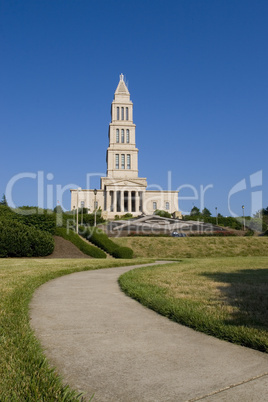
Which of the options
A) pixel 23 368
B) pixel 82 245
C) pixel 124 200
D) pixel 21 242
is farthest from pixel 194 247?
pixel 124 200

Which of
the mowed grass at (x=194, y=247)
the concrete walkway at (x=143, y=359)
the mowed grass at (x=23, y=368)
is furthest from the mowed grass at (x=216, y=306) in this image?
the mowed grass at (x=194, y=247)

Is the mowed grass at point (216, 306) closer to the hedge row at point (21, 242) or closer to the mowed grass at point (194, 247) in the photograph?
the hedge row at point (21, 242)

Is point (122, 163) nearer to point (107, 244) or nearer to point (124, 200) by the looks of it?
point (124, 200)

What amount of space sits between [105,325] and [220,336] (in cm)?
165

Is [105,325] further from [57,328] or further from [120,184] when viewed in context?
[120,184]

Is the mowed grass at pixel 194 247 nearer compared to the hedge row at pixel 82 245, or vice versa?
the hedge row at pixel 82 245

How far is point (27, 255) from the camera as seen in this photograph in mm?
23609

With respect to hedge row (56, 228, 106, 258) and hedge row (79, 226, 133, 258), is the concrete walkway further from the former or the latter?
hedge row (56, 228, 106, 258)

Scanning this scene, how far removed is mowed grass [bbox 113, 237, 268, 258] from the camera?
28.3 meters

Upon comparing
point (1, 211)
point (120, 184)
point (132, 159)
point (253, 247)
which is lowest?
point (253, 247)

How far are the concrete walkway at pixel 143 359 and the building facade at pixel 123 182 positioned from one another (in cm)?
8764

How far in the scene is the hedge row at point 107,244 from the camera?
26.0 m

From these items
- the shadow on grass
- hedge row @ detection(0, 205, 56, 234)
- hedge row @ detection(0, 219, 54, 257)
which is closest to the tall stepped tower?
hedge row @ detection(0, 205, 56, 234)

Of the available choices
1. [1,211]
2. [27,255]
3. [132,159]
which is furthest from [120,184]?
[27,255]
